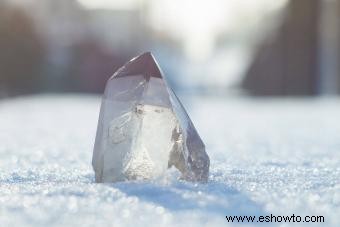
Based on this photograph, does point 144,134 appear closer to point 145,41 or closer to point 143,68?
point 143,68

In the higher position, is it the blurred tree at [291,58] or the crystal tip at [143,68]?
the blurred tree at [291,58]

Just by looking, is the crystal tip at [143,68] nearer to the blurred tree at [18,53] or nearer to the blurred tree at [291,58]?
the blurred tree at [18,53]

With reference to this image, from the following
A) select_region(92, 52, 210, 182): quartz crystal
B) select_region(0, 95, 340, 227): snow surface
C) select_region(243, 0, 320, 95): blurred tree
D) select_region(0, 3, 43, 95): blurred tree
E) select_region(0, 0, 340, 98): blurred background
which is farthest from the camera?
select_region(243, 0, 320, 95): blurred tree

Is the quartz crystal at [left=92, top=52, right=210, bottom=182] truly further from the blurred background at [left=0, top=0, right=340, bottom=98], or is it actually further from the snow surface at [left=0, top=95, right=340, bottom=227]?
the blurred background at [left=0, top=0, right=340, bottom=98]

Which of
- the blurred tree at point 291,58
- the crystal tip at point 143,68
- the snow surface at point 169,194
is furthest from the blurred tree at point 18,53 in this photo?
the crystal tip at point 143,68

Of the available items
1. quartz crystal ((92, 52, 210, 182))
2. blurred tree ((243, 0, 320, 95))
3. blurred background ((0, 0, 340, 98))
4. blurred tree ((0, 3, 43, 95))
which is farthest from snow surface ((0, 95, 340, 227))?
blurred tree ((243, 0, 320, 95))

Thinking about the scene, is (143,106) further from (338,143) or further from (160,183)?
(338,143)
